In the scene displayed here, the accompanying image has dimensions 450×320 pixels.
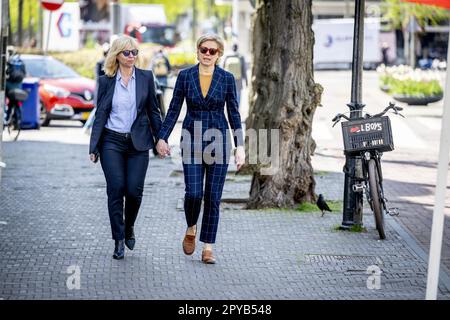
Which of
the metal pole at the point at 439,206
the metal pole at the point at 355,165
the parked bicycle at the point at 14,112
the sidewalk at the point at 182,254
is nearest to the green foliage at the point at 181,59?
the parked bicycle at the point at 14,112

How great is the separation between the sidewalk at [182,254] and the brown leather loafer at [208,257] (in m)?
0.08

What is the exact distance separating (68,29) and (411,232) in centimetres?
2377

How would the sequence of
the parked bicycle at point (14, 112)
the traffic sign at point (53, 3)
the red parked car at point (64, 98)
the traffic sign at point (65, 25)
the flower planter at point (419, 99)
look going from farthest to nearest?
the traffic sign at point (65, 25), the flower planter at point (419, 99), the traffic sign at point (53, 3), the red parked car at point (64, 98), the parked bicycle at point (14, 112)

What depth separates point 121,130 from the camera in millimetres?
9359

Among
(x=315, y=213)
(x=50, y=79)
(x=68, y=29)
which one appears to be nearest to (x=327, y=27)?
(x=68, y=29)

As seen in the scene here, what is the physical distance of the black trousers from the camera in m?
9.34

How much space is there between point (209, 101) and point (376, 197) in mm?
2251

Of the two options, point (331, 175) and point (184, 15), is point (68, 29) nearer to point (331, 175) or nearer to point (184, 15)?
point (331, 175)

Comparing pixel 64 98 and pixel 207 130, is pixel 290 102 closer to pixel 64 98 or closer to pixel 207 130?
pixel 207 130

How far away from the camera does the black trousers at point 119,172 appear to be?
30.6 ft

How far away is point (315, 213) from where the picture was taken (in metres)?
12.3

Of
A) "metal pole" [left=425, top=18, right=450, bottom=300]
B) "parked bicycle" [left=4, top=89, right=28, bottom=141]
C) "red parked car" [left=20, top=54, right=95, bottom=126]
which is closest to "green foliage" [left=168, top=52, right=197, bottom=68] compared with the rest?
"red parked car" [left=20, top=54, right=95, bottom=126]

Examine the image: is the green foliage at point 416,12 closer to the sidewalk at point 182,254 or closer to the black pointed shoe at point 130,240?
the sidewalk at point 182,254

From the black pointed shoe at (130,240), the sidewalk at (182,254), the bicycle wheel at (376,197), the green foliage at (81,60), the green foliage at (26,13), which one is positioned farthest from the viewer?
the green foliage at (26,13)
